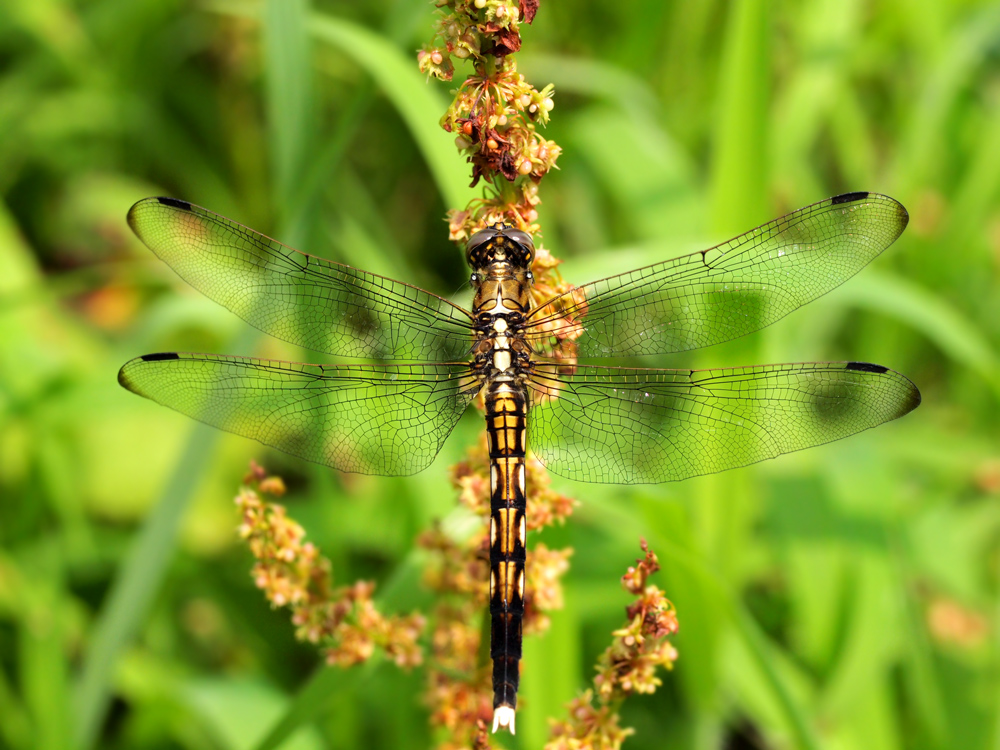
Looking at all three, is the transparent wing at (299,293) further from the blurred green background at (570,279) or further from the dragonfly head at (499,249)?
the blurred green background at (570,279)

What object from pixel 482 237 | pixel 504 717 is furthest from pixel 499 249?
pixel 504 717

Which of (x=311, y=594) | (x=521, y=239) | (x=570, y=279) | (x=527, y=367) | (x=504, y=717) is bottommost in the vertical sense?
(x=504, y=717)

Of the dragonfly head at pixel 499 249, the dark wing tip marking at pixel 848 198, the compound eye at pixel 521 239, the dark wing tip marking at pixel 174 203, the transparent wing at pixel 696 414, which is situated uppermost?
the dark wing tip marking at pixel 848 198

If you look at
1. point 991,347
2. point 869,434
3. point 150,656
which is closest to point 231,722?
point 150,656

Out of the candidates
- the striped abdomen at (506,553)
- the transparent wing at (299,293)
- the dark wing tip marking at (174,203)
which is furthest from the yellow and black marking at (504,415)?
the dark wing tip marking at (174,203)

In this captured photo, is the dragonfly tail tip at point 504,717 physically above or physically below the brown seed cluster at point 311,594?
below

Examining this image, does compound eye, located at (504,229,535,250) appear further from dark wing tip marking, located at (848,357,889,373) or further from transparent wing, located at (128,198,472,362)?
dark wing tip marking, located at (848,357,889,373)

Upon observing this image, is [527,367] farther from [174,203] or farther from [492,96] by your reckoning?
[174,203]
